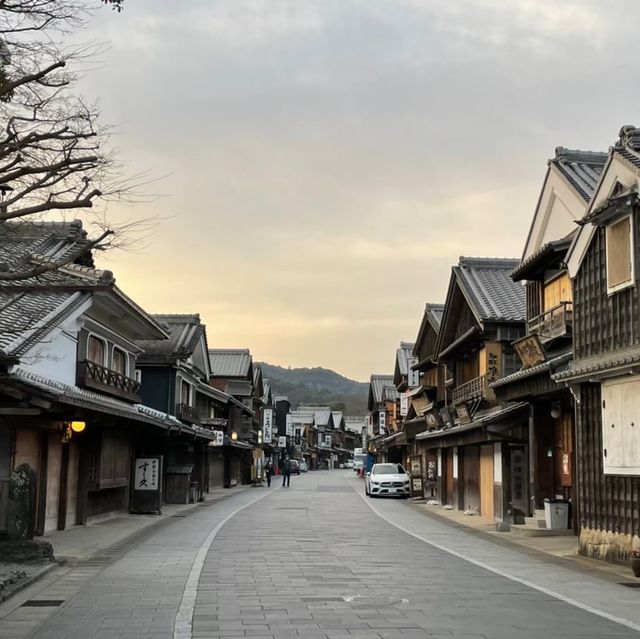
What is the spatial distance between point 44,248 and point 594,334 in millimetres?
15990

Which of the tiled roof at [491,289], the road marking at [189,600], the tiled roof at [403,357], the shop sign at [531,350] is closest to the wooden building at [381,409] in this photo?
the tiled roof at [403,357]

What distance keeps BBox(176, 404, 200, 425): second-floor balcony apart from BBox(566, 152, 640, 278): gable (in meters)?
24.7

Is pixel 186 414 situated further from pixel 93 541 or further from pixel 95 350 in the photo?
pixel 93 541

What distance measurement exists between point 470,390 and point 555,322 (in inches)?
486

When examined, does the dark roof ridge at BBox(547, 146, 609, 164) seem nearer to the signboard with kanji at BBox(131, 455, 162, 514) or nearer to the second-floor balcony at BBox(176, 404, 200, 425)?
the signboard with kanji at BBox(131, 455, 162, 514)

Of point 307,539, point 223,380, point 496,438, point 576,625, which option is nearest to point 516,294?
point 496,438

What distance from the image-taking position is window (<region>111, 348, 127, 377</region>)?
95.3 feet

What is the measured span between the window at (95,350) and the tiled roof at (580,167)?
14.7 metres

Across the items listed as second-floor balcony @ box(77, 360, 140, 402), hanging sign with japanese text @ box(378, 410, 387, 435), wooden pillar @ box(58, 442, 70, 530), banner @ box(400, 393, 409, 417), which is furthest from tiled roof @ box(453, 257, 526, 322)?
hanging sign with japanese text @ box(378, 410, 387, 435)

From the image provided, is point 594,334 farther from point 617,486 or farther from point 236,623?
point 236,623

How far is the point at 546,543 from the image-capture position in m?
19.9

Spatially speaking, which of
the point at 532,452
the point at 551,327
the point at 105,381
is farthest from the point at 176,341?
the point at 551,327

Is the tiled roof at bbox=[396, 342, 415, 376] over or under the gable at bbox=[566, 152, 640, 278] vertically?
over

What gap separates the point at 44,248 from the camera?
24.7 meters
